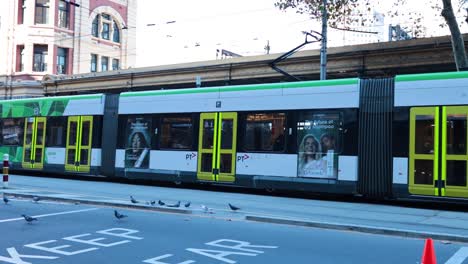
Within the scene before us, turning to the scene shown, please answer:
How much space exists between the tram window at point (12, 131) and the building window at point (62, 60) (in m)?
23.4

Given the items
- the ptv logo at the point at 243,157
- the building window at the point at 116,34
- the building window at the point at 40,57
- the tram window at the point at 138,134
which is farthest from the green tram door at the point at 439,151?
the building window at the point at 116,34

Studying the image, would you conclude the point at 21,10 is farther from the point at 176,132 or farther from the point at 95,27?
the point at 176,132

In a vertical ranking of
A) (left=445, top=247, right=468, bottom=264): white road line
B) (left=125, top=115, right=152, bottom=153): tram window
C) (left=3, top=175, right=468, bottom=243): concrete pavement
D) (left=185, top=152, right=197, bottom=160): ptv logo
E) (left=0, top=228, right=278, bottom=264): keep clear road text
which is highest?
(left=125, top=115, right=152, bottom=153): tram window

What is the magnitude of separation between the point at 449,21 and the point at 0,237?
47.4 ft

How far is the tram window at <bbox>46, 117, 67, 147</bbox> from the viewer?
20.7 metres

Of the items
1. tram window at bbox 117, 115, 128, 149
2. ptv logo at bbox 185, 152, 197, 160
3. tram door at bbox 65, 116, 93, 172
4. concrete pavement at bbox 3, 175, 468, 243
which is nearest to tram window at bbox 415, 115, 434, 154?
concrete pavement at bbox 3, 175, 468, 243

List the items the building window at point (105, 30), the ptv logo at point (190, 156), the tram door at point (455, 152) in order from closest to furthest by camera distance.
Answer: the tram door at point (455, 152) < the ptv logo at point (190, 156) < the building window at point (105, 30)

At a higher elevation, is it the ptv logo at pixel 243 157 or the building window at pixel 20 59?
the building window at pixel 20 59

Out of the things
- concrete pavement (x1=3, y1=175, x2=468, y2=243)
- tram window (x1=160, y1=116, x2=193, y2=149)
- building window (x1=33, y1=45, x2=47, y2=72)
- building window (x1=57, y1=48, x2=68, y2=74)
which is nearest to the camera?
concrete pavement (x1=3, y1=175, x2=468, y2=243)

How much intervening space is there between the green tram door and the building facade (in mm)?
36052

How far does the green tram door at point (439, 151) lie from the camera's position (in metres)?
12.2

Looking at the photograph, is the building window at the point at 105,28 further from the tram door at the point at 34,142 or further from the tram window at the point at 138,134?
the tram window at the point at 138,134

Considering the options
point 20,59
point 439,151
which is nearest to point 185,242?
point 439,151

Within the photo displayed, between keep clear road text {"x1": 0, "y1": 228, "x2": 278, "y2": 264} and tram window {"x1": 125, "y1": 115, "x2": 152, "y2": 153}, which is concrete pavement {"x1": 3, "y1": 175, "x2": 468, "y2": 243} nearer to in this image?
keep clear road text {"x1": 0, "y1": 228, "x2": 278, "y2": 264}
